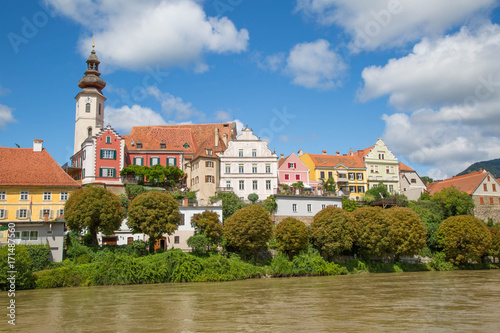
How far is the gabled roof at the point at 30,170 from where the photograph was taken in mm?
44281

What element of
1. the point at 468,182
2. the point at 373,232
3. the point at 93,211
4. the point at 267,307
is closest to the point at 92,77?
the point at 93,211

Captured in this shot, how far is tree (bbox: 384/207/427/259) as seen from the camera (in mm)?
44750

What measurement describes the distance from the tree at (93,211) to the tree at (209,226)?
7.44 metres

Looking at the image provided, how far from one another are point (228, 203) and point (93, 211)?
16109mm

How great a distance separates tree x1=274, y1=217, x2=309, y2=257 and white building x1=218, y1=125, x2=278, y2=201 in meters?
12.7

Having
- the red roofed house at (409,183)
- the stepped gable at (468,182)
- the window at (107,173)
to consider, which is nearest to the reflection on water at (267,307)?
the window at (107,173)

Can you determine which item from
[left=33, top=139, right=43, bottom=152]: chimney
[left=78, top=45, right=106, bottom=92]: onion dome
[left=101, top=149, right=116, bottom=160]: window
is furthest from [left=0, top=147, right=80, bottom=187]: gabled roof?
[left=78, top=45, right=106, bottom=92]: onion dome

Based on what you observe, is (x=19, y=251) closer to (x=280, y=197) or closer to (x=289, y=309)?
(x=289, y=309)

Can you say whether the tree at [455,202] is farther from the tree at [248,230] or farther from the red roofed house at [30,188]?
the red roofed house at [30,188]

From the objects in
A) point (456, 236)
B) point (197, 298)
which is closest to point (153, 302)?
point (197, 298)

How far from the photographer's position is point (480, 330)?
1700 centimetres

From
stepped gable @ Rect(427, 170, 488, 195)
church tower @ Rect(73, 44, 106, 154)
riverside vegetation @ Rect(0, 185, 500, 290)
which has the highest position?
church tower @ Rect(73, 44, 106, 154)

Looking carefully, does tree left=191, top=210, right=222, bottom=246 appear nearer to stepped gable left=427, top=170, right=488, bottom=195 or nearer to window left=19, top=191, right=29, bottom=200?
window left=19, top=191, right=29, bottom=200

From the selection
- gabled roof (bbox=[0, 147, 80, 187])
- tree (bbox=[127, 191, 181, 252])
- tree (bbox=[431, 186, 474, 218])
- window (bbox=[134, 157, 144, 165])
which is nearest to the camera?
tree (bbox=[127, 191, 181, 252])
